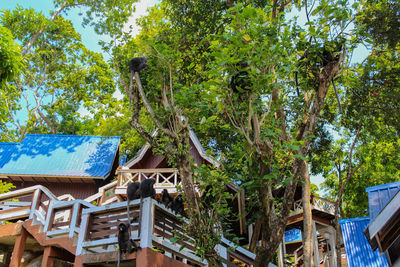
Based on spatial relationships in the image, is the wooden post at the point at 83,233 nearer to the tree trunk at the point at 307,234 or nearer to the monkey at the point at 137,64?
the monkey at the point at 137,64

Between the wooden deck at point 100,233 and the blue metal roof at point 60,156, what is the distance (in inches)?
237

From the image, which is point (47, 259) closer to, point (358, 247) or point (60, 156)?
point (60, 156)

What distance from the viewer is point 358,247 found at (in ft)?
51.4

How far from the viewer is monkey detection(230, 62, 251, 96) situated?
259 inches

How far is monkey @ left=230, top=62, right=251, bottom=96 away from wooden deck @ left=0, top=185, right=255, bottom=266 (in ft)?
10.2

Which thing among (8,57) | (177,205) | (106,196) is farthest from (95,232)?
(106,196)

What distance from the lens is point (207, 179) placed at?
24.7 feet

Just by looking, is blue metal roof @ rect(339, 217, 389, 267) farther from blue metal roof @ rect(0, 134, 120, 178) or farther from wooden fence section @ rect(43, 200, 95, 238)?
wooden fence section @ rect(43, 200, 95, 238)

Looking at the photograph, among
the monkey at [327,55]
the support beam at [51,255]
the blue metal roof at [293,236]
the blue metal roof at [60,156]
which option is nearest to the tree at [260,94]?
the monkey at [327,55]

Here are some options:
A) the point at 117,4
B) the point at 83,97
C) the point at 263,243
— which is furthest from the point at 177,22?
the point at 83,97

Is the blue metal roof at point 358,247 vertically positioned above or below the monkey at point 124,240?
above

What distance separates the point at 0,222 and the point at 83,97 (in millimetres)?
18938

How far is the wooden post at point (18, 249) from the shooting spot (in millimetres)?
9906

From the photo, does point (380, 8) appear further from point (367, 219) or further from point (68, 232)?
point (68, 232)
